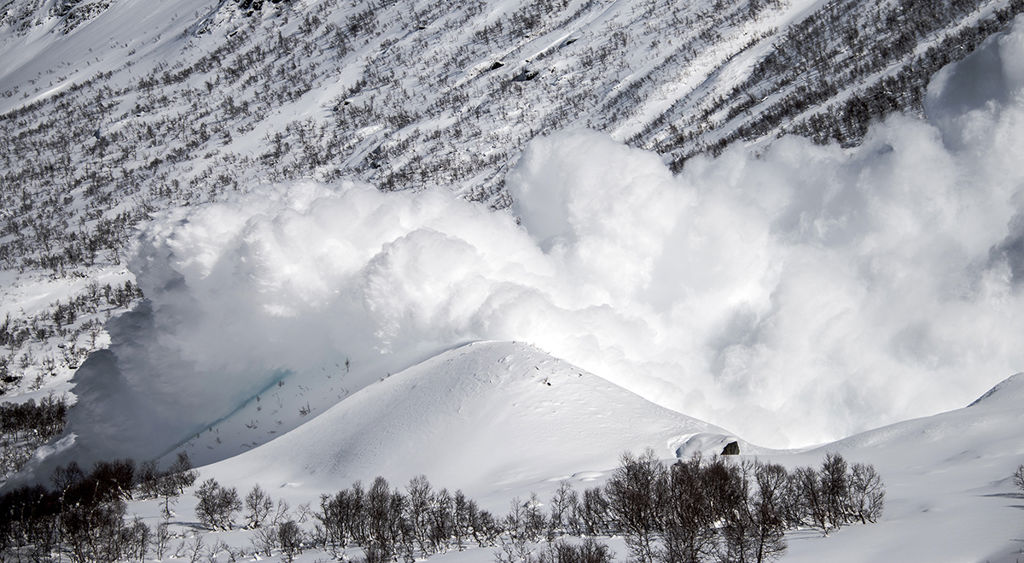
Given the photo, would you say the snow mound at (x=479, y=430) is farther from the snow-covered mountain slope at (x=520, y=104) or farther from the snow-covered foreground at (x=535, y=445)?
the snow-covered mountain slope at (x=520, y=104)

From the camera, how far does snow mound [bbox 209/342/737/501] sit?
3597 centimetres

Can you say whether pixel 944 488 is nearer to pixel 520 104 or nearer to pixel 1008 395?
pixel 1008 395

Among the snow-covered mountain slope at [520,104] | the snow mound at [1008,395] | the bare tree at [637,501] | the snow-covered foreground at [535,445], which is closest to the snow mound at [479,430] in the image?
the snow-covered foreground at [535,445]

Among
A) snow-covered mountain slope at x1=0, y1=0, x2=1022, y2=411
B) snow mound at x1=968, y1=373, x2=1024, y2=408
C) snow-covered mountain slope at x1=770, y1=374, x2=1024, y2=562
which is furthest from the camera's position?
snow-covered mountain slope at x1=0, y1=0, x2=1022, y2=411

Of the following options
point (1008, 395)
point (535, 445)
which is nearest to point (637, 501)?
point (535, 445)

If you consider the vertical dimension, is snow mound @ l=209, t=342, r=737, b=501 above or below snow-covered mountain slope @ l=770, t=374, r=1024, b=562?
above

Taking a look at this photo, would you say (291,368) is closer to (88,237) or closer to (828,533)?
(828,533)

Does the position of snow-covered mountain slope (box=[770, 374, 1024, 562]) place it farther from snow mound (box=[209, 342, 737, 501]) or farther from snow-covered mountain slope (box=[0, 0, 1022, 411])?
snow-covered mountain slope (box=[0, 0, 1022, 411])

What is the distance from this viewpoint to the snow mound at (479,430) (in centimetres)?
3597

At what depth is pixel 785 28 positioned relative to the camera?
126 metres

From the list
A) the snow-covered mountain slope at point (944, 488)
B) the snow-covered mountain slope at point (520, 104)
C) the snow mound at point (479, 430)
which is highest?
the snow-covered mountain slope at point (520, 104)

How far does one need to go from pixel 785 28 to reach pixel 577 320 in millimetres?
92697

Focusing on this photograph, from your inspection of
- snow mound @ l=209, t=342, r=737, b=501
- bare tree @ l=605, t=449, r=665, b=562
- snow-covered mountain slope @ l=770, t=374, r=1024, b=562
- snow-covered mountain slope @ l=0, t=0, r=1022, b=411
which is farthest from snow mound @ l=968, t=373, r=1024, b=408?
snow-covered mountain slope @ l=0, t=0, r=1022, b=411

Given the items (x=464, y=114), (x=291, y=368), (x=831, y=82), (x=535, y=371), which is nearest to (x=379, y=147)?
(x=464, y=114)
